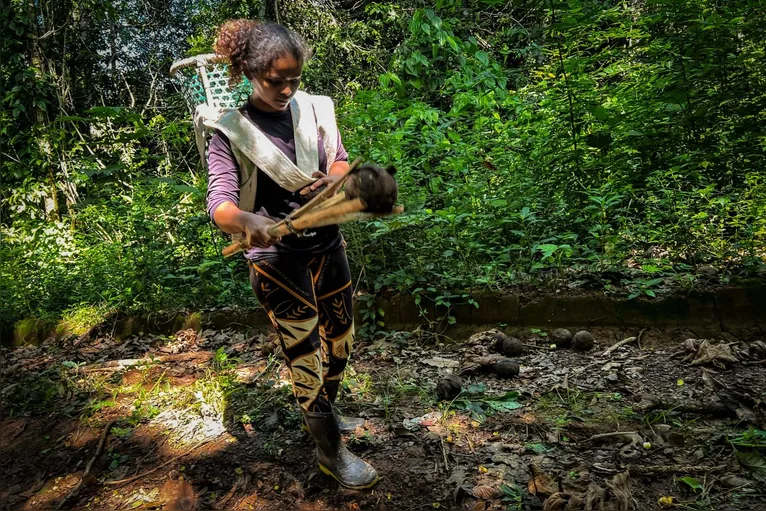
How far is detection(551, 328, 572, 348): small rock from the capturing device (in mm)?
3336

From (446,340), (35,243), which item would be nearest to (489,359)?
(446,340)

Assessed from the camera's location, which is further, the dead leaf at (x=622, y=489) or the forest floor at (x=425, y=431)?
the forest floor at (x=425, y=431)

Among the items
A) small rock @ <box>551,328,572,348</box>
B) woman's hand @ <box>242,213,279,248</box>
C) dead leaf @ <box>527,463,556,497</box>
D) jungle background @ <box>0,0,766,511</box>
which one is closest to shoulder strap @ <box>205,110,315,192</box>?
woman's hand @ <box>242,213,279,248</box>

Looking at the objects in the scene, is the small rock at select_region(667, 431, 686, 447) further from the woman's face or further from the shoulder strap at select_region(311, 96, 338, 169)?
the woman's face

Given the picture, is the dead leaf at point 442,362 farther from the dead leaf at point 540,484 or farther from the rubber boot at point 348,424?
the dead leaf at point 540,484

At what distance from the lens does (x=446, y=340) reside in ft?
12.2

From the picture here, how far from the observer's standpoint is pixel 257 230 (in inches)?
65.4

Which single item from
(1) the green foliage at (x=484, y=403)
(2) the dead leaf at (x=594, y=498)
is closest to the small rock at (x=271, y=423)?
(1) the green foliage at (x=484, y=403)

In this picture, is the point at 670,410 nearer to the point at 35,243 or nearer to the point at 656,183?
the point at 656,183

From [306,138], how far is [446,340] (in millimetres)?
2219

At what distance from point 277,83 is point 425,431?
1879 mm

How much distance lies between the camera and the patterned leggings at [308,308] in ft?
6.76

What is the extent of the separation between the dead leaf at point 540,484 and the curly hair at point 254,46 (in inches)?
76.7

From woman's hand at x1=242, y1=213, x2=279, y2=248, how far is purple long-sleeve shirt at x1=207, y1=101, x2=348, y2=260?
166mm
